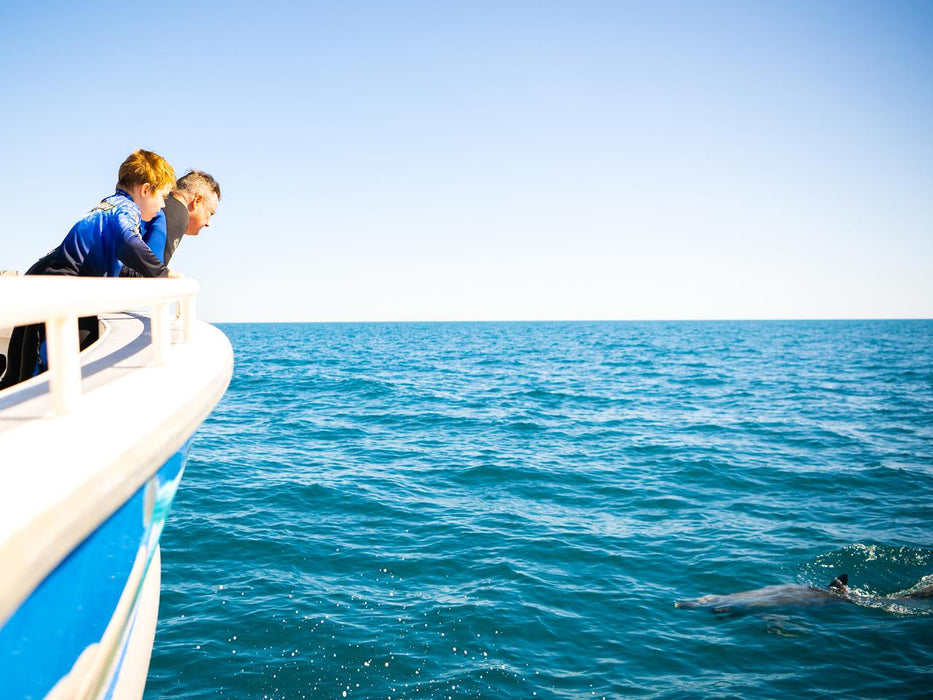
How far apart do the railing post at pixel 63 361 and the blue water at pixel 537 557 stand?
3904mm

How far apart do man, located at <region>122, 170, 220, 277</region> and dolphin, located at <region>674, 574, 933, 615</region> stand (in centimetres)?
563

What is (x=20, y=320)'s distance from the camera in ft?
3.81

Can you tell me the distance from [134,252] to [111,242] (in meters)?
0.19

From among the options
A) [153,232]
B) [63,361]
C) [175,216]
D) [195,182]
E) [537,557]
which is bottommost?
[537,557]

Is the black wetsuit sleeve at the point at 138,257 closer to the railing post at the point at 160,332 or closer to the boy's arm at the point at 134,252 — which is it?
the boy's arm at the point at 134,252

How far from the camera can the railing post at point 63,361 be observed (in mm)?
1342

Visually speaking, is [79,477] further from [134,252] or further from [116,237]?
[116,237]

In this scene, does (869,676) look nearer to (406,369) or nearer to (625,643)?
(625,643)

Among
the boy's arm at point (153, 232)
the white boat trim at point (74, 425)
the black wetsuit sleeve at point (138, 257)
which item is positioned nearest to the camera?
the white boat trim at point (74, 425)

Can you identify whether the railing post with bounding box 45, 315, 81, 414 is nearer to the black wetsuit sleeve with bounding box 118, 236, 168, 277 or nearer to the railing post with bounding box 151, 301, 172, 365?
the railing post with bounding box 151, 301, 172, 365

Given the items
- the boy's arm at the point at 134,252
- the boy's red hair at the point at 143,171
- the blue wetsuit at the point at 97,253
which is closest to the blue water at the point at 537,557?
the blue wetsuit at the point at 97,253

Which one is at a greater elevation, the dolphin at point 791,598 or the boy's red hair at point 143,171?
the boy's red hair at point 143,171

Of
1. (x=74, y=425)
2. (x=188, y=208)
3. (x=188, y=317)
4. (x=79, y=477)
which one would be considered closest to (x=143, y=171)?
(x=188, y=317)

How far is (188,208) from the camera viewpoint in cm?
366
